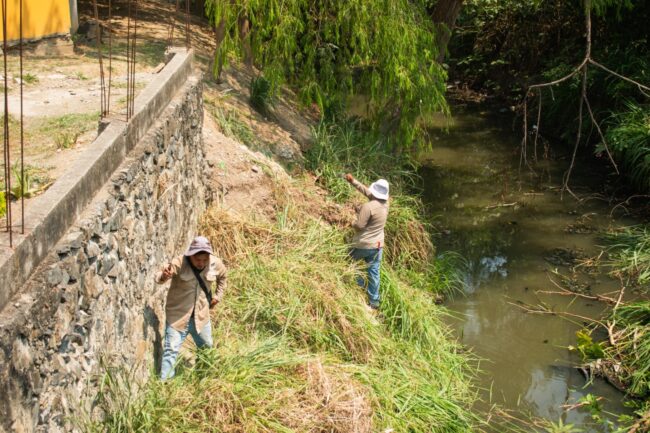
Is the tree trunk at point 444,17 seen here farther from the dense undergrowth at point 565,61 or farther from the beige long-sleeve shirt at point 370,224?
the beige long-sleeve shirt at point 370,224

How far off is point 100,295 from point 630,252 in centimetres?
817

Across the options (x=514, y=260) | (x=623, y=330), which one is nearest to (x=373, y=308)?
(x=623, y=330)

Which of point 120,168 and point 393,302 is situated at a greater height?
point 120,168

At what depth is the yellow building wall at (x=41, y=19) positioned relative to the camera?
10230 millimetres

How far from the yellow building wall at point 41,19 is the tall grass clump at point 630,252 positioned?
823 cm

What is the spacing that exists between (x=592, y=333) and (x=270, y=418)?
5143 mm

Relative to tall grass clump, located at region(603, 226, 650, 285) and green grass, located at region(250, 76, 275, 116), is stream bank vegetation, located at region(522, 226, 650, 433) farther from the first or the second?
green grass, located at region(250, 76, 275, 116)

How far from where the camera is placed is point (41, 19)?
36.3 ft

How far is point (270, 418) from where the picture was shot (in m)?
6.21

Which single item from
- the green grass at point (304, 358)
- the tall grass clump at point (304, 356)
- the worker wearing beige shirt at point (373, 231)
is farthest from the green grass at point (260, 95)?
the worker wearing beige shirt at point (373, 231)

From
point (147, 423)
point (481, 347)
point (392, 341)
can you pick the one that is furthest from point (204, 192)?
point (147, 423)

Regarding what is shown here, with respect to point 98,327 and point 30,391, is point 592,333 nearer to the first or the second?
point 98,327

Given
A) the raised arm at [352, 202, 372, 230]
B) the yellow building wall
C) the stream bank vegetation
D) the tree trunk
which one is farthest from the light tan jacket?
the tree trunk

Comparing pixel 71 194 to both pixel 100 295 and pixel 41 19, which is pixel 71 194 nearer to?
pixel 100 295
